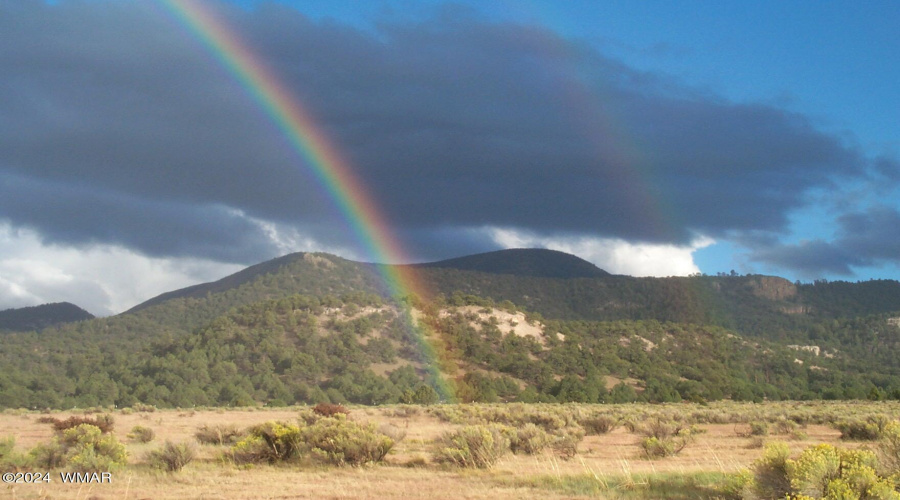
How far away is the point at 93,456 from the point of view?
14.8 m

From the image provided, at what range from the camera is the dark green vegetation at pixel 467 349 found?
72.1 meters

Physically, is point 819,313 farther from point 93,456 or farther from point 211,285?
point 93,456

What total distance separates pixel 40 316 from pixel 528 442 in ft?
606

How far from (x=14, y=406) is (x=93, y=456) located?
5971cm

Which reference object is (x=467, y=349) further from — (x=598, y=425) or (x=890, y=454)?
(x=890, y=454)

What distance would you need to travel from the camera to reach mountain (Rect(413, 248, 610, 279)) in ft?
577

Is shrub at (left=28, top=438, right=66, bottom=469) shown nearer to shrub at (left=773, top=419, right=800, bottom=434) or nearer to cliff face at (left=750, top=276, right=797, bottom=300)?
shrub at (left=773, top=419, right=800, bottom=434)

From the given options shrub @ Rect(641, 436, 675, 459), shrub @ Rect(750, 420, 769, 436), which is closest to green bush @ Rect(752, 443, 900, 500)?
shrub @ Rect(641, 436, 675, 459)

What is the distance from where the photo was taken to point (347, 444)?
612 inches

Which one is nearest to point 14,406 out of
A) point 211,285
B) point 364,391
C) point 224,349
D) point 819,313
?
point 224,349

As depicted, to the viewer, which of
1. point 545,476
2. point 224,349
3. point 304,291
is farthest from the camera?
point 304,291

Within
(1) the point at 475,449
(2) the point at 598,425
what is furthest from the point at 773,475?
(2) the point at 598,425

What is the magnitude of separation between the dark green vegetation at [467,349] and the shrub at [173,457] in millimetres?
49973

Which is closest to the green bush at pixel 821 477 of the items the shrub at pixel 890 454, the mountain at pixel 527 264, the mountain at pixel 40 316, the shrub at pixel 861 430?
the shrub at pixel 890 454
